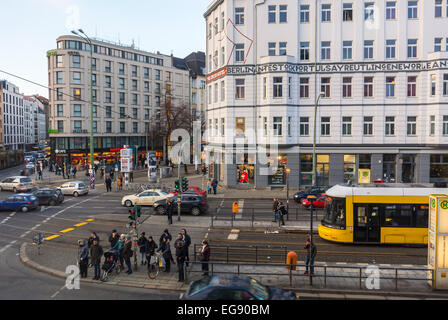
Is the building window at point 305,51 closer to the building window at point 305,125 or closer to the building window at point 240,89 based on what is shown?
the building window at point 305,125

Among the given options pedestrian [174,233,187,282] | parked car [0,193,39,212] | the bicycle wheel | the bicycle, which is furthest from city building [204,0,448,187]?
pedestrian [174,233,187,282]

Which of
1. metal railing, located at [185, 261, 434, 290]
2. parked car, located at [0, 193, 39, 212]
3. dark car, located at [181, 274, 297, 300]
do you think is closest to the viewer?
dark car, located at [181, 274, 297, 300]

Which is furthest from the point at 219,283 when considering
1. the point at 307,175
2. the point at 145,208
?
the point at 307,175

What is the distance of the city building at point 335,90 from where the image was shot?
1471 inches

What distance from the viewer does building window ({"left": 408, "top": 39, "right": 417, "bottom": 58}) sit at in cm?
3756

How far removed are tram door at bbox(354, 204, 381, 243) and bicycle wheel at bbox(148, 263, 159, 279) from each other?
9.73m

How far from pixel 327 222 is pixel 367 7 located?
27.9 m

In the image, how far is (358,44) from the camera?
37812mm

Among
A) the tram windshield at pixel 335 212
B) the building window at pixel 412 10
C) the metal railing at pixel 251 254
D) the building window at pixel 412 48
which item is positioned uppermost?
the building window at pixel 412 10

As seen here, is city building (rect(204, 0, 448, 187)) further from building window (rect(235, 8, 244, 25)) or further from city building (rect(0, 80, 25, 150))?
city building (rect(0, 80, 25, 150))

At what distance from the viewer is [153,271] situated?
47.1 ft

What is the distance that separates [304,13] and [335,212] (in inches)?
1062

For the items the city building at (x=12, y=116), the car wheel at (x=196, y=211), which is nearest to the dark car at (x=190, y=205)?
the car wheel at (x=196, y=211)

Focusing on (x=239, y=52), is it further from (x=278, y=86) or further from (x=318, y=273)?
(x=318, y=273)
